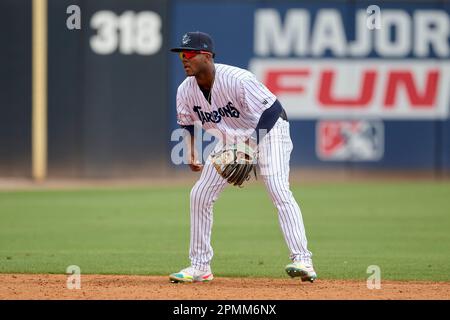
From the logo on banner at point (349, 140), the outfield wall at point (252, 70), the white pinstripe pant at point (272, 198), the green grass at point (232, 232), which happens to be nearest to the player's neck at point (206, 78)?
the white pinstripe pant at point (272, 198)

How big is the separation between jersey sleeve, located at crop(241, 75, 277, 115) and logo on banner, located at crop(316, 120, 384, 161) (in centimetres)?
1162

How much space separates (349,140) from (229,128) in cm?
1150

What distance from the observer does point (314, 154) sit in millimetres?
18422

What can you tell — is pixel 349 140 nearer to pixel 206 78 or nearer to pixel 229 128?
pixel 229 128

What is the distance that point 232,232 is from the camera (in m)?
10.7

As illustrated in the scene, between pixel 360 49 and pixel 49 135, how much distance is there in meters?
6.12

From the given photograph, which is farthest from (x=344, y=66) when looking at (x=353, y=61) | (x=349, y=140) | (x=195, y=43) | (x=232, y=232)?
(x=195, y=43)

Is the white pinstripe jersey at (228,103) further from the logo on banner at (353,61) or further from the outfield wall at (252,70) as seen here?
the logo on banner at (353,61)

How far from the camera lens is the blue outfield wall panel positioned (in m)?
18.2

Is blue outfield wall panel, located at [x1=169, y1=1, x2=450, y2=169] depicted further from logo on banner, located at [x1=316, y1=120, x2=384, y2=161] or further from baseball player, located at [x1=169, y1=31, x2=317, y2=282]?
baseball player, located at [x1=169, y1=31, x2=317, y2=282]

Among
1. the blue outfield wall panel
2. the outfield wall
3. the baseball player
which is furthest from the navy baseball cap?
the blue outfield wall panel
